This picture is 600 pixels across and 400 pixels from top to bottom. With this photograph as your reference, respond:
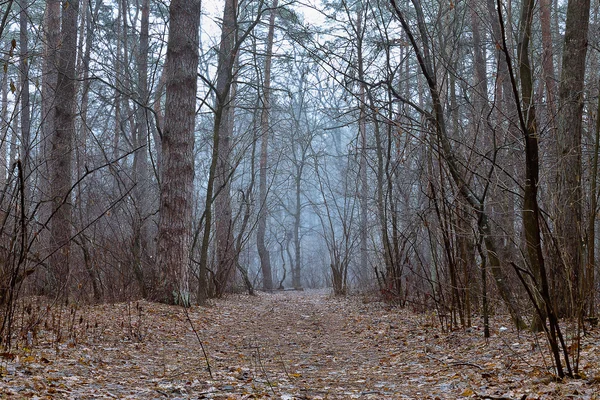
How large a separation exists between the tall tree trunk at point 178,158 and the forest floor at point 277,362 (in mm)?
1012

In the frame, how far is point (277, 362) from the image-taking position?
16.9ft

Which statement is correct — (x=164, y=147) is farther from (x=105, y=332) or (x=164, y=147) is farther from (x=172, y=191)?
(x=105, y=332)

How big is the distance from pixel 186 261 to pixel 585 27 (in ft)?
20.9

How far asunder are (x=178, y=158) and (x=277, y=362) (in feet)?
15.2

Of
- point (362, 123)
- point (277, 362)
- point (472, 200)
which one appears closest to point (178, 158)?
point (362, 123)

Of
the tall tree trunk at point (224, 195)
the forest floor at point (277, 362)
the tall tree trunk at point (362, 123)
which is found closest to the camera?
the forest floor at point (277, 362)

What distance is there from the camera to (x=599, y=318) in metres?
5.26

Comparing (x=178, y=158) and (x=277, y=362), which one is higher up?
(x=178, y=158)

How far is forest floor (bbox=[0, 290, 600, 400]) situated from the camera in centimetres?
355

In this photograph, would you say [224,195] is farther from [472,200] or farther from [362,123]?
[472,200]

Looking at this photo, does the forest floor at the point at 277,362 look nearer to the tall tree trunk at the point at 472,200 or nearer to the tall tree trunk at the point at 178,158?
the tall tree trunk at the point at 472,200

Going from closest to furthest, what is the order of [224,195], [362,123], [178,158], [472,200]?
[472,200]
[362,123]
[178,158]
[224,195]

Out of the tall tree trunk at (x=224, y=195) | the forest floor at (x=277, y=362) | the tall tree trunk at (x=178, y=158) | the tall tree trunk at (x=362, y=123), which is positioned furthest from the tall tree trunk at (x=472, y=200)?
the tall tree trunk at (x=224, y=195)

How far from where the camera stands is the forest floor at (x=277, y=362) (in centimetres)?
355
